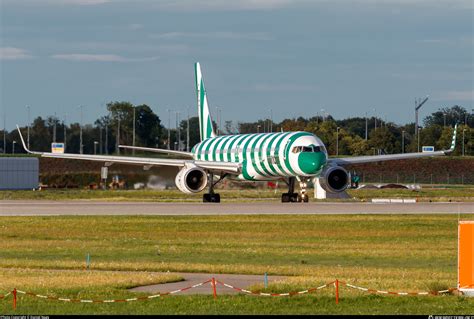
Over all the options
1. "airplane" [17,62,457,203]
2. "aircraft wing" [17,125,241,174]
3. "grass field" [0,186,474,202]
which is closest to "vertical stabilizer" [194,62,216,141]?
"grass field" [0,186,474,202]

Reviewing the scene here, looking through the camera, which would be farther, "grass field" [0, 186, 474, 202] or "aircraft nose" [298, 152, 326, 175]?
"grass field" [0, 186, 474, 202]

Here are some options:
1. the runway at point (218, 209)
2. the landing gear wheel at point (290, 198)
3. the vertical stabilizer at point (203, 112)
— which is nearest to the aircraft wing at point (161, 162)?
the landing gear wheel at point (290, 198)

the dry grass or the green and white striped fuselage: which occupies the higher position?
the green and white striped fuselage

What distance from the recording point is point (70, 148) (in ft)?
471

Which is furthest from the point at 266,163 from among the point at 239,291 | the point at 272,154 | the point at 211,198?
the point at 239,291

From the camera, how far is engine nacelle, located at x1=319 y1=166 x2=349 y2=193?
69.6m

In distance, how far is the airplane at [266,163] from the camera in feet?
223

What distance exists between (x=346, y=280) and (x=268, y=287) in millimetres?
2891

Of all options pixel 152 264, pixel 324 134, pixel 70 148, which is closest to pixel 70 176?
pixel 70 148

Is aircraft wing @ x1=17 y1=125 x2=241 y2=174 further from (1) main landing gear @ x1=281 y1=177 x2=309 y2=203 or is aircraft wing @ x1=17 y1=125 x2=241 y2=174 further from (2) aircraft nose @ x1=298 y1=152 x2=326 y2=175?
(2) aircraft nose @ x1=298 y1=152 x2=326 y2=175

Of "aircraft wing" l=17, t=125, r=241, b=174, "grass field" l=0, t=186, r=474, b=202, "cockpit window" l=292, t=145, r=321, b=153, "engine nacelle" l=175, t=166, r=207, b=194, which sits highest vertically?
"cockpit window" l=292, t=145, r=321, b=153

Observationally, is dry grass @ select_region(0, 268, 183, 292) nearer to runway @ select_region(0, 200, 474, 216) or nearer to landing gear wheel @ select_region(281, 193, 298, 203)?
runway @ select_region(0, 200, 474, 216)

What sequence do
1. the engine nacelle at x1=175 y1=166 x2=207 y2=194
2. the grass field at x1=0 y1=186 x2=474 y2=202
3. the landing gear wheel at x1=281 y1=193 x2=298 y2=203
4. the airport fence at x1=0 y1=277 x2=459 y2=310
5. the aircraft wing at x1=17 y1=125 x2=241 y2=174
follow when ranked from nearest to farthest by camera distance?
1. the airport fence at x1=0 y1=277 x2=459 y2=310
2. the engine nacelle at x1=175 y1=166 x2=207 y2=194
3. the landing gear wheel at x1=281 y1=193 x2=298 y2=203
4. the aircraft wing at x1=17 y1=125 x2=241 y2=174
5. the grass field at x1=0 y1=186 x2=474 y2=202

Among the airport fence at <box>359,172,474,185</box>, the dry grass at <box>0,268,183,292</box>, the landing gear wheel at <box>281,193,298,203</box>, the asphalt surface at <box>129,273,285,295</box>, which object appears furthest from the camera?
the airport fence at <box>359,172,474,185</box>
